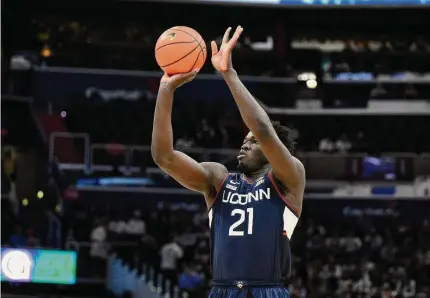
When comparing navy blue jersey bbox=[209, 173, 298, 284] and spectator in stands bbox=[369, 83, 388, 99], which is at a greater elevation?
spectator in stands bbox=[369, 83, 388, 99]

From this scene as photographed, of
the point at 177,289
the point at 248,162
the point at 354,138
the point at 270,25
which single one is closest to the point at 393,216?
the point at 354,138

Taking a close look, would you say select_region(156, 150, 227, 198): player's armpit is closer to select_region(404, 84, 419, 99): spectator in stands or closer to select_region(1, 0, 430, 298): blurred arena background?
select_region(1, 0, 430, 298): blurred arena background

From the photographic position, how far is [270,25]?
26.2 metres

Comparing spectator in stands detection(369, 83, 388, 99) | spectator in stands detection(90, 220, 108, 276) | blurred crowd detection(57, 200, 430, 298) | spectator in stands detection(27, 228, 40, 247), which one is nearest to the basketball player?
blurred crowd detection(57, 200, 430, 298)

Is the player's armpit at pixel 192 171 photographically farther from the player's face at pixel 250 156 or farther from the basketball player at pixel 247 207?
the player's face at pixel 250 156

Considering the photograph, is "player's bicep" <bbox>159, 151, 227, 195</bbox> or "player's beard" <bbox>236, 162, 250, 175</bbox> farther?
"player's beard" <bbox>236, 162, 250, 175</bbox>

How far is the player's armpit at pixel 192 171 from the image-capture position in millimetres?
5375

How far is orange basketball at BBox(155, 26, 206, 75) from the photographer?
521 cm

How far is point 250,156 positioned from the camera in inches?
218

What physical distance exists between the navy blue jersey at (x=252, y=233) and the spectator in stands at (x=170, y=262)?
14.9m

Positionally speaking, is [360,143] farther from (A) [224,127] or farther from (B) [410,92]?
(A) [224,127]

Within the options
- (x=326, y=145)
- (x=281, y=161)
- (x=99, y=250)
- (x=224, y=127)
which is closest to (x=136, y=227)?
(x=99, y=250)

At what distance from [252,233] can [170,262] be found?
15607 millimetres

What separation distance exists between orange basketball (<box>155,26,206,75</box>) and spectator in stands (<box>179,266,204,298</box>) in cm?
1395
